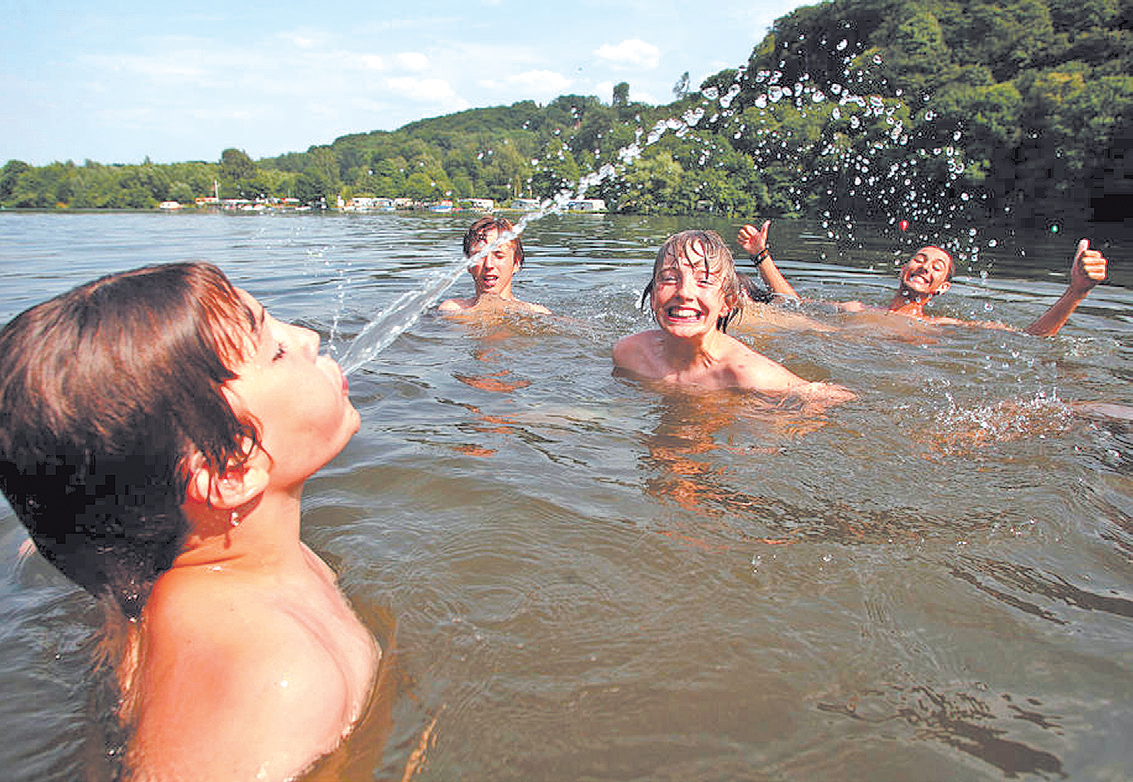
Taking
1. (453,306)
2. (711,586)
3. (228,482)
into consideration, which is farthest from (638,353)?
(228,482)

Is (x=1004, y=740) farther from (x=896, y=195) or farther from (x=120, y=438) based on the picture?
(x=896, y=195)

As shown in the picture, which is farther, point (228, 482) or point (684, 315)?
point (684, 315)

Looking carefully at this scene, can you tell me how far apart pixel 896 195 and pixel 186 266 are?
111 ft

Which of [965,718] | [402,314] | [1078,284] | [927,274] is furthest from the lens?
[402,314]

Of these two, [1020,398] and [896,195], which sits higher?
[896,195]

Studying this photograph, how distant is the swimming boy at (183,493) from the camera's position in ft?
4.09

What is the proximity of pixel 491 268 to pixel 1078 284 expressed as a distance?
4871mm

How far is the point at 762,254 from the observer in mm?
6984

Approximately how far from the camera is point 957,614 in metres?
1.92

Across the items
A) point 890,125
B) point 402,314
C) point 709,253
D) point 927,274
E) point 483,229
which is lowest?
point 402,314

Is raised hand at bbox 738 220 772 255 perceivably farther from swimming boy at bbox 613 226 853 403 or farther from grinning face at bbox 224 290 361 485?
grinning face at bbox 224 290 361 485

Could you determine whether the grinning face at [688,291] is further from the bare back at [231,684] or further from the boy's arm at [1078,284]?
the bare back at [231,684]

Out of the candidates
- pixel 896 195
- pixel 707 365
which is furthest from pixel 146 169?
pixel 707 365

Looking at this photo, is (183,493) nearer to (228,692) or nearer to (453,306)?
(228,692)
